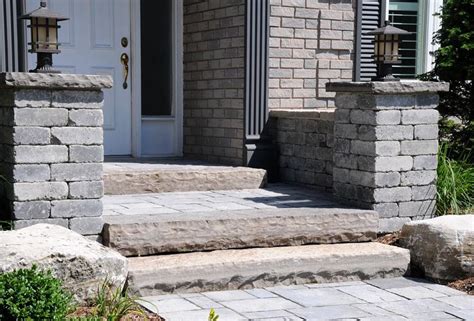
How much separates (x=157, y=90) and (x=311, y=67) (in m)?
1.81

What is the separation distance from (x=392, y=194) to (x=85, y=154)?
8.59 ft

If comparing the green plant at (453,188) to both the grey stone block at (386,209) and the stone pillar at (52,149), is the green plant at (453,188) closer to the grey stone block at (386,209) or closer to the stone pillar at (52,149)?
the grey stone block at (386,209)

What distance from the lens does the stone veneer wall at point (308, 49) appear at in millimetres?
8086

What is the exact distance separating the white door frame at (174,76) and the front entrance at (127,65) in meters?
0.01

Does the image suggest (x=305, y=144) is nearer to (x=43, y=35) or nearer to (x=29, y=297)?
(x=43, y=35)

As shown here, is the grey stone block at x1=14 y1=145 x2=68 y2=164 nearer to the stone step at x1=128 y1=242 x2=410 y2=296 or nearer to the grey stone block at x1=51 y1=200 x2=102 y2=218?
the grey stone block at x1=51 y1=200 x2=102 y2=218

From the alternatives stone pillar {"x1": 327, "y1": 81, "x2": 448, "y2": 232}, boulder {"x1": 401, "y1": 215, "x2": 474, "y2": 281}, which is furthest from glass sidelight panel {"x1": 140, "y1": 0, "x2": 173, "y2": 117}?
boulder {"x1": 401, "y1": 215, "x2": 474, "y2": 281}

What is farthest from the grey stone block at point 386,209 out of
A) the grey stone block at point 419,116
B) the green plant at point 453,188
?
the grey stone block at point 419,116

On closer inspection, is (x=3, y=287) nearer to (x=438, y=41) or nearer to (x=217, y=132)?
(x=217, y=132)

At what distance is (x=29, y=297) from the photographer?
3893 mm

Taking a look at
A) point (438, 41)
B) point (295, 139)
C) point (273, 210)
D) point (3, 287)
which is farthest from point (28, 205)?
point (438, 41)

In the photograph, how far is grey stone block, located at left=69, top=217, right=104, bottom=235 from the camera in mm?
5410

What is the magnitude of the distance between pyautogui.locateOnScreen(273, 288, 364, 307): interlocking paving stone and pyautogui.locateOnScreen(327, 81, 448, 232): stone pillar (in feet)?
3.94

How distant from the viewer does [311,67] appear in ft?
27.2
